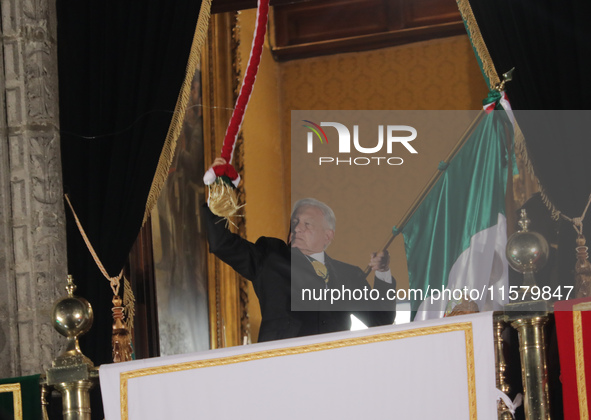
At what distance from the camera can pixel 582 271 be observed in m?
3.64

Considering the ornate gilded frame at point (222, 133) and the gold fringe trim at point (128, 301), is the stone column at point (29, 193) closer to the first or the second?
the gold fringe trim at point (128, 301)

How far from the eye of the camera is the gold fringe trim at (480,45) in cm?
388

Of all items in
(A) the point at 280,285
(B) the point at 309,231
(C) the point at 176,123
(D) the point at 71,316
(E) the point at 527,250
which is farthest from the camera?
(B) the point at 309,231

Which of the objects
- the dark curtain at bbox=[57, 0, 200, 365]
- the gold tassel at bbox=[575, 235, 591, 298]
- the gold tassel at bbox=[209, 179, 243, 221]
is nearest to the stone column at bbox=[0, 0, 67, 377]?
the dark curtain at bbox=[57, 0, 200, 365]

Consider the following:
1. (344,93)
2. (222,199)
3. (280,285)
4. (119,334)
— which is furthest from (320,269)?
(344,93)

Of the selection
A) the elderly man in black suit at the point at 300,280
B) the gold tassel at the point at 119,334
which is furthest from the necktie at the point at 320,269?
the gold tassel at the point at 119,334

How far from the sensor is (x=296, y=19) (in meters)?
7.73

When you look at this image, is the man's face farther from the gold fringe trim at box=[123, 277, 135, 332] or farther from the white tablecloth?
the white tablecloth

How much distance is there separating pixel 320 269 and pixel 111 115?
150 cm

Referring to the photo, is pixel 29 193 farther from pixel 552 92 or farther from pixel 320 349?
pixel 552 92

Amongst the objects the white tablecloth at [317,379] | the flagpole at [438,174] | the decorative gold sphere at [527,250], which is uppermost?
the flagpole at [438,174]

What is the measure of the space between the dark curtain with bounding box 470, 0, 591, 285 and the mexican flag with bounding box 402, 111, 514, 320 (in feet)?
1.04

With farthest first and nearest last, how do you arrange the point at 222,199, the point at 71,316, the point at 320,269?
1. the point at 320,269
2. the point at 222,199
3. the point at 71,316

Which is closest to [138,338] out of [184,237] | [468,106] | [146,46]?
[184,237]
